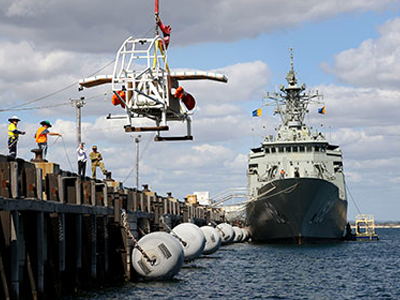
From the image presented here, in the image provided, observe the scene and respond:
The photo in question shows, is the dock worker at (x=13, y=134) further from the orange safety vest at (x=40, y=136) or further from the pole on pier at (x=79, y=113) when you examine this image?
the pole on pier at (x=79, y=113)

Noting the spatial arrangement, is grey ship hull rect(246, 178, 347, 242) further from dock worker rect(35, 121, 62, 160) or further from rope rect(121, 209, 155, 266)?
dock worker rect(35, 121, 62, 160)

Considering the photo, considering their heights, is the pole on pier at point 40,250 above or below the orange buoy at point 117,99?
below

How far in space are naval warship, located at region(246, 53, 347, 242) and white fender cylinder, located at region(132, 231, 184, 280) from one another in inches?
1180

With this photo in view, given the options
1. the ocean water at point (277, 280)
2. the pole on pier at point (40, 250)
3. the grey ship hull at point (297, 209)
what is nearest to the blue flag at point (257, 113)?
the grey ship hull at point (297, 209)

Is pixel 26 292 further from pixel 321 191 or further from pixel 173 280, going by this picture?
pixel 321 191

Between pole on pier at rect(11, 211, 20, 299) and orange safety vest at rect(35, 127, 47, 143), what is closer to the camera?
pole on pier at rect(11, 211, 20, 299)

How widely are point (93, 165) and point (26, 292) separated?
1128 cm

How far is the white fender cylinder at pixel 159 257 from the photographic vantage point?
23.7 metres

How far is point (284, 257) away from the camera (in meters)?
43.2

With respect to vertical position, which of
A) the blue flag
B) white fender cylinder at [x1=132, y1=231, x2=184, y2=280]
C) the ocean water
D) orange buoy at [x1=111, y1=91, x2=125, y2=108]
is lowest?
the ocean water

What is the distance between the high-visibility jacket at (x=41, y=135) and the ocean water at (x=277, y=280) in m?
4.73

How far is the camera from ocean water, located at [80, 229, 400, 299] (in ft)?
76.9

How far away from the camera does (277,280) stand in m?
29.4

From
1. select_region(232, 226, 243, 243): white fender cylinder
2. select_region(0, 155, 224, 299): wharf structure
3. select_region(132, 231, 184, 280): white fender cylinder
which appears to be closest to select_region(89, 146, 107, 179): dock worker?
select_region(0, 155, 224, 299): wharf structure
